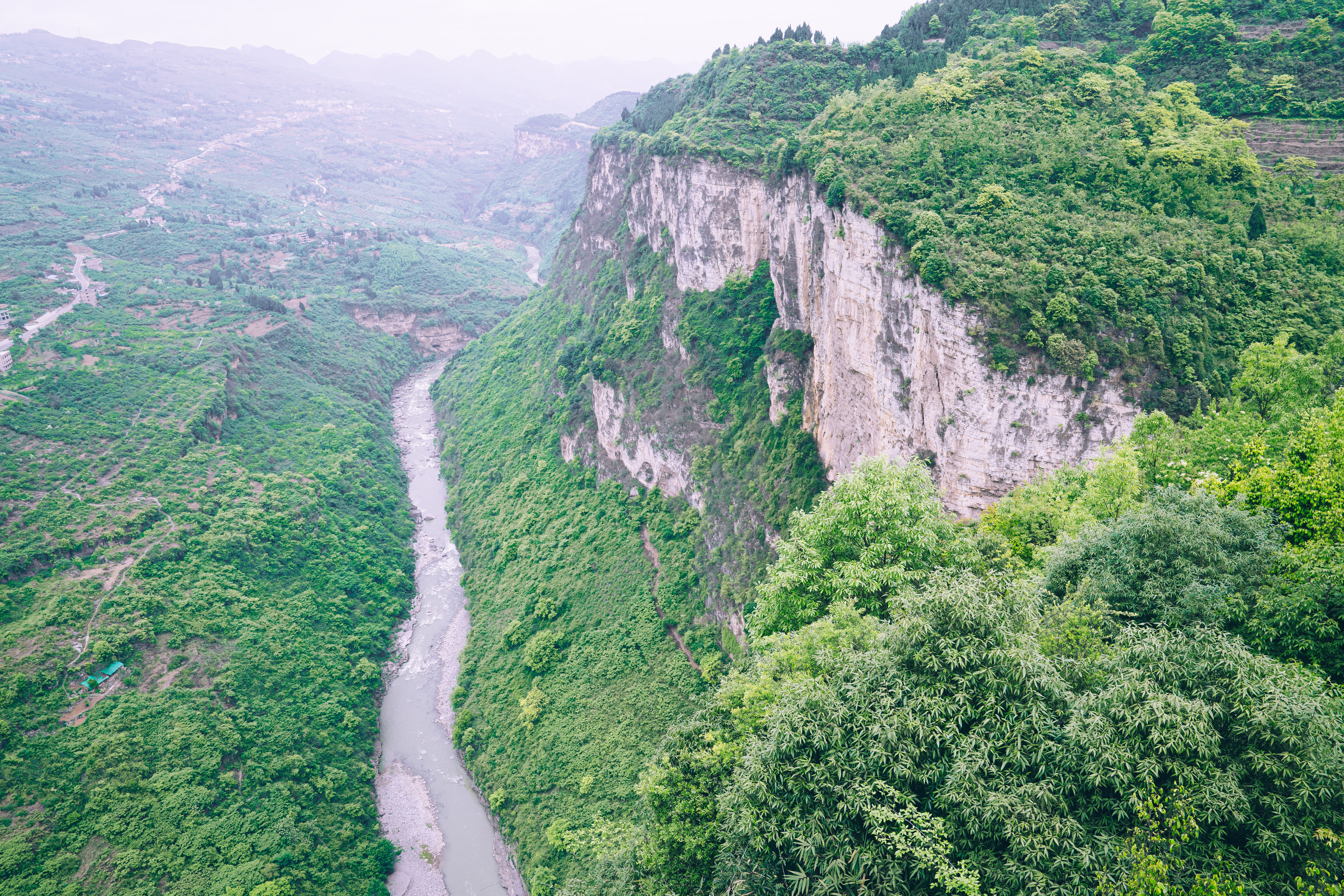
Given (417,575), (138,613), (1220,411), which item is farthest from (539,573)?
(1220,411)

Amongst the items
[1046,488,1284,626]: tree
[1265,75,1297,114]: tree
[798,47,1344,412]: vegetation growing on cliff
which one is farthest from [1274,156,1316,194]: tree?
[1046,488,1284,626]: tree

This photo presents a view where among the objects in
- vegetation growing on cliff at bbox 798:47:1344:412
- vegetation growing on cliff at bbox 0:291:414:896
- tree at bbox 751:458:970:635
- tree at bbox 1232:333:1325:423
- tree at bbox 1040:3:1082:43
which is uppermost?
tree at bbox 1040:3:1082:43

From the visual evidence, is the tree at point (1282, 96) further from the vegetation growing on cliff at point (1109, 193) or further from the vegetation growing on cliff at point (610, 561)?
the vegetation growing on cliff at point (610, 561)

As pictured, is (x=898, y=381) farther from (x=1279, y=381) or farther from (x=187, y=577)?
(x=187, y=577)

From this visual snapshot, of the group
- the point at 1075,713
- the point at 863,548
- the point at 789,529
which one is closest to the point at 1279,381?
the point at 863,548

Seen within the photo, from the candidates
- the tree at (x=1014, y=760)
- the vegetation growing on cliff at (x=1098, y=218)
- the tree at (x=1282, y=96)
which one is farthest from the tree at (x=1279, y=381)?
the tree at (x=1282, y=96)

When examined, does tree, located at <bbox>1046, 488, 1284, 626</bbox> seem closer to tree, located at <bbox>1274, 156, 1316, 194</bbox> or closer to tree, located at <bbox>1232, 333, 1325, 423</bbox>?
tree, located at <bbox>1232, 333, 1325, 423</bbox>
